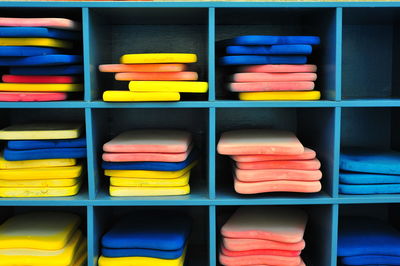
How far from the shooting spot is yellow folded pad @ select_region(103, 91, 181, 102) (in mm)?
1666

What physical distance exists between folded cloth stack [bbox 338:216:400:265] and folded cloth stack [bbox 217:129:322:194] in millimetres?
297

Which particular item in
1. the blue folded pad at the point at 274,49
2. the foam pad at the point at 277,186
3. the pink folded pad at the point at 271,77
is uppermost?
the blue folded pad at the point at 274,49

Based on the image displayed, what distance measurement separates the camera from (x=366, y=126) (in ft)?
7.14

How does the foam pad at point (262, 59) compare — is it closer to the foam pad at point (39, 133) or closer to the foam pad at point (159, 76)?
the foam pad at point (159, 76)

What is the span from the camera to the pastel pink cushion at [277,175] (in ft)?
5.63

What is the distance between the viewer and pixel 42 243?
5.69ft

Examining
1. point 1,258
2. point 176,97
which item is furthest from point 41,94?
point 1,258

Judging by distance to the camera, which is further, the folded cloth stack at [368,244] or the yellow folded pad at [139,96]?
the folded cloth stack at [368,244]

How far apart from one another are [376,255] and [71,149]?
1219 millimetres

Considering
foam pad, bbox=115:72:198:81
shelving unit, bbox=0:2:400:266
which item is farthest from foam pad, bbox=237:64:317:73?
foam pad, bbox=115:72:198:81

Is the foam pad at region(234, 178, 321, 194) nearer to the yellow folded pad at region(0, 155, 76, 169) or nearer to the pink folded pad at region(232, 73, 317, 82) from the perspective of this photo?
the pink folded pad at region(232, 73, 317, 82)

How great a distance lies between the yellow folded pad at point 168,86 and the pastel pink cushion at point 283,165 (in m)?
0.32

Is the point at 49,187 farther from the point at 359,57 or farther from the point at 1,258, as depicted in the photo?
the point at 359,57

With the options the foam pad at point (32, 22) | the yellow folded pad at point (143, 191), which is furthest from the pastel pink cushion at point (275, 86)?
the foam pad at point (32, 22)
